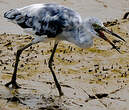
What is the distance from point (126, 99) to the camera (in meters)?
6.64

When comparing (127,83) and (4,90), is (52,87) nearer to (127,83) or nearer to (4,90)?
(4,90)

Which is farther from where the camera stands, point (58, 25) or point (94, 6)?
point (94, 6)

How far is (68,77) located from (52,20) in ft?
3.79

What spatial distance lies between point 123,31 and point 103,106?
381 cm

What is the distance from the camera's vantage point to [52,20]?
6.60 m

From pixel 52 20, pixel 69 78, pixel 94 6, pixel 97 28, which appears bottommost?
pixel 94 6

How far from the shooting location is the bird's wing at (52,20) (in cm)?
654

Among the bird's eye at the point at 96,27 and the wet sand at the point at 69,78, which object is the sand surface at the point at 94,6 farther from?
the bird's eye at the point at 96,27

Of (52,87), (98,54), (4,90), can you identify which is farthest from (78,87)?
(98,54)

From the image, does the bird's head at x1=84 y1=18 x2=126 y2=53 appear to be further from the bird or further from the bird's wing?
the bird's wing

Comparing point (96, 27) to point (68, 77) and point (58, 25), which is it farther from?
point (68, 77)

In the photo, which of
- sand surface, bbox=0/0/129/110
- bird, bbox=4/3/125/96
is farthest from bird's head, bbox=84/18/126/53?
sand surface, bbox=0/0/129/110

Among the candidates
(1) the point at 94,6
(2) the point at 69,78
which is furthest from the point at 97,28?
(1) the point at 94,6

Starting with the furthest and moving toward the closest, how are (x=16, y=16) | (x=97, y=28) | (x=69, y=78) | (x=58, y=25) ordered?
(x=69, y=78) → (x=16, y=16) → (x=58, y=25) → (x=97, y=28)
